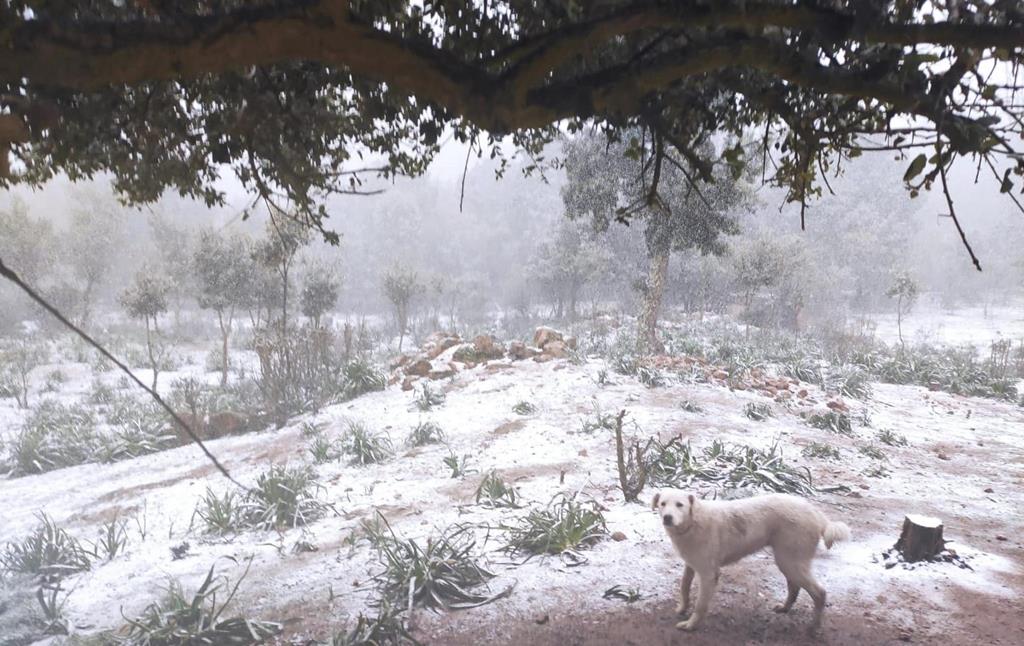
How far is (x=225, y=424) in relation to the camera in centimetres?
945

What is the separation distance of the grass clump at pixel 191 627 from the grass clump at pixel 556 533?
178 cm

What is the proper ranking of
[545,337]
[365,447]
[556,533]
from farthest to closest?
[545,337], [365,447], [556,533]

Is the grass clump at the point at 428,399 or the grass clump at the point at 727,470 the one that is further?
the grass clump at the point at 428,399

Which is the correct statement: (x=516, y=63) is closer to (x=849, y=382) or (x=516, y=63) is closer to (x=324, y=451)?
(x=324, y=451)

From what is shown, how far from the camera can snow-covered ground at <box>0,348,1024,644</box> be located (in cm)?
338

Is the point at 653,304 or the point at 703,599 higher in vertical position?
the point at 653,304

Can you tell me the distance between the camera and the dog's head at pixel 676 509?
9.67 feet

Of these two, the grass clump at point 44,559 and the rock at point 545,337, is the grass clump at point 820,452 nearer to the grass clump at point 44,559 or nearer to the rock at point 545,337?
the rock at point 545,337

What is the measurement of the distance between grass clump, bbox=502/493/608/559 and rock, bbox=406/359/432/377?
7.04 metres

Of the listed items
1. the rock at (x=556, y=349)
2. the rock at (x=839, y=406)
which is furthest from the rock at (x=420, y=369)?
the rock at (x=839, y=406)

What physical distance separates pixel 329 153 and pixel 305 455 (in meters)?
5.18

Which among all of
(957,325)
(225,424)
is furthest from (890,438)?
(957,325)

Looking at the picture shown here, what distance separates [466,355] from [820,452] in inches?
290

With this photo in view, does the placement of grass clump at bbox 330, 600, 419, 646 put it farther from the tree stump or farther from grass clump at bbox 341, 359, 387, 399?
grass clump at bbox 341, 359, 387, 399
